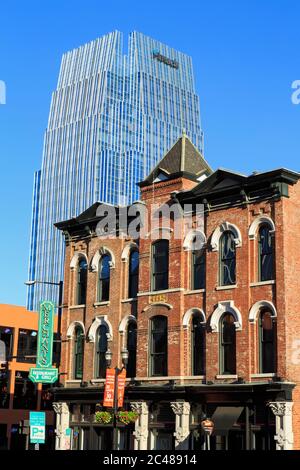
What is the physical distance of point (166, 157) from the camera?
34.7 metres

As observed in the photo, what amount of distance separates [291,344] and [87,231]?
1325cm

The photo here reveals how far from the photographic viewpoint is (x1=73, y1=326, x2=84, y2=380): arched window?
3462 cm

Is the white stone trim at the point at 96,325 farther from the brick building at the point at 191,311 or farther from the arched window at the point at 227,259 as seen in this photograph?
the arched window at the point at 227,259

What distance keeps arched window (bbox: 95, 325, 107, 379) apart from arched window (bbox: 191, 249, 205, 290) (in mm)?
5675

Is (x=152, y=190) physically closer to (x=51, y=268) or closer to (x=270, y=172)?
(x=270, y=172)

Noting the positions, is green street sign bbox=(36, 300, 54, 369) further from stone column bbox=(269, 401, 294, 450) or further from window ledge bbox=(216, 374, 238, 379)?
stone column bbox=(269, 401, 294, 450)

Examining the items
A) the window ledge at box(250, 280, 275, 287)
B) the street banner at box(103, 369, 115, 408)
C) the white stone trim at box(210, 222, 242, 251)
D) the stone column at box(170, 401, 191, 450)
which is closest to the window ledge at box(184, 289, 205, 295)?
the white stone trim at box(210, 222, 242, 251)

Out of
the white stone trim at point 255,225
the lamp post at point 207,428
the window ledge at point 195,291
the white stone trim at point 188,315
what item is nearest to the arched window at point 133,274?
the window ledge at point 195,291

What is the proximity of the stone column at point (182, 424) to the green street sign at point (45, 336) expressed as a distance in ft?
24.1

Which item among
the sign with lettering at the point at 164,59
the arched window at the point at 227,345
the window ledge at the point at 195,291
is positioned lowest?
the arched window at the point at 227,345

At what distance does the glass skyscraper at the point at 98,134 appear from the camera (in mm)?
151875

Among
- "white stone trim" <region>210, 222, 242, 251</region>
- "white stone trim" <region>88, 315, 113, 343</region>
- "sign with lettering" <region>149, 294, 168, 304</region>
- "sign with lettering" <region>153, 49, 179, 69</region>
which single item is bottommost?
"white stone trim" <region>88, 315, 113, 343</region>
